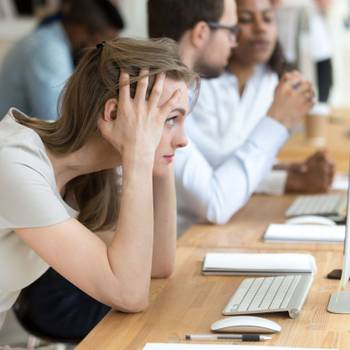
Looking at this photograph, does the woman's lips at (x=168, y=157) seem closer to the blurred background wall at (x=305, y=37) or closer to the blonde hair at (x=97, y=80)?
the blonde hair at (x=97, y=80)

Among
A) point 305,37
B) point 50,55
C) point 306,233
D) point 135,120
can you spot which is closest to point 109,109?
point 135,120

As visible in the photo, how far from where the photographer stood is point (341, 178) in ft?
10.3

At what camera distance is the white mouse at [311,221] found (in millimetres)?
2311

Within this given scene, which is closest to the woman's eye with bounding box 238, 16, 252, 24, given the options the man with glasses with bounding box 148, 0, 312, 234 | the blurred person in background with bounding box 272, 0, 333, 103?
the man with glasses with bounding box 148, 0, 312, 234

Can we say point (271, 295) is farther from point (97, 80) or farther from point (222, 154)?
point (222, 154)

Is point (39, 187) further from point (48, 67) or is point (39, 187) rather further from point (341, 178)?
point (48, 67)

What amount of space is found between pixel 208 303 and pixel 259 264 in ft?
0.82

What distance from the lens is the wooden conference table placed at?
1473 mm

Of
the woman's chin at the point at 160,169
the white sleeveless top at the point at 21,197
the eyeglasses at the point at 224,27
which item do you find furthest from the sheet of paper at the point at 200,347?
the eyeglasses at the point at 224,27

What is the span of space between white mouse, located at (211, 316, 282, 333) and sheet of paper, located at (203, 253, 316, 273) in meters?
0.37

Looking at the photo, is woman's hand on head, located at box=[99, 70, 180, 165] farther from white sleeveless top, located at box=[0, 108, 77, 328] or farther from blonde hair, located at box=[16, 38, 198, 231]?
white sleeveless top, located at box=[0, 108, 77, 328]

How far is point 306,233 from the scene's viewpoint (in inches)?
86.3

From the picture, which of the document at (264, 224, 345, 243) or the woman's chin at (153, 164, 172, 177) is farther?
the document at (264, 224, 345, 243)

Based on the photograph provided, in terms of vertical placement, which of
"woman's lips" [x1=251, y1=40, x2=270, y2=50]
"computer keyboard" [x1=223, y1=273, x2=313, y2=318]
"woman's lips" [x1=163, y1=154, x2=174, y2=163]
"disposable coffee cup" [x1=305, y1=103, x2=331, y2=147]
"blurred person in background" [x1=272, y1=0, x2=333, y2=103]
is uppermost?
"woman's lips" [x1=163, y1=154, x2=174, y2=163]
